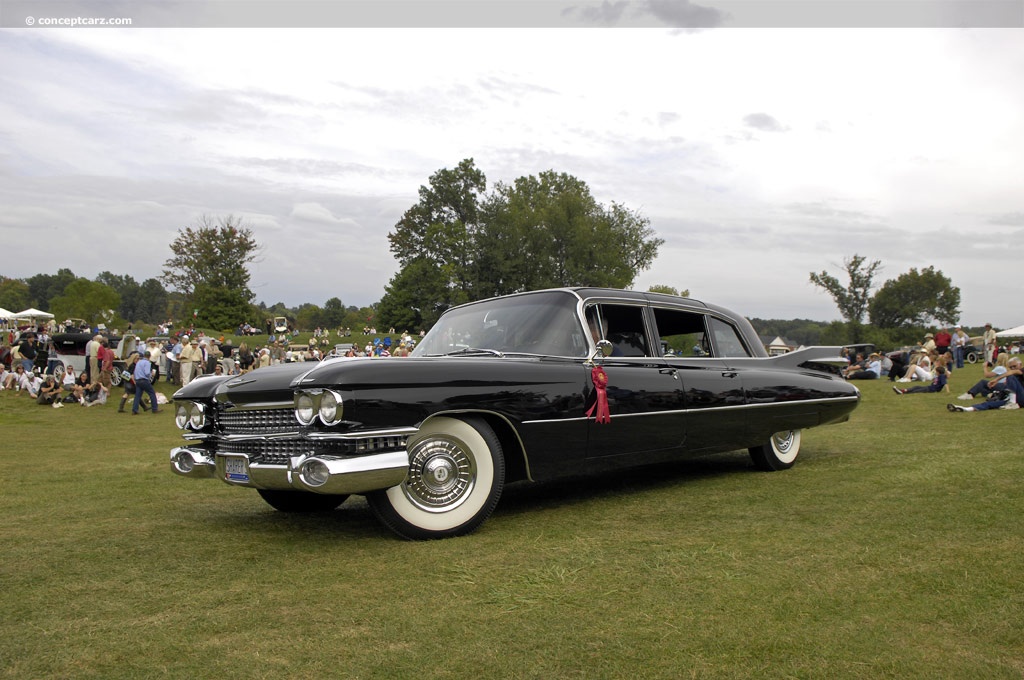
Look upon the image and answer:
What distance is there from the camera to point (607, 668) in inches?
104

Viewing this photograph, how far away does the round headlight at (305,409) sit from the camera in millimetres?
4199

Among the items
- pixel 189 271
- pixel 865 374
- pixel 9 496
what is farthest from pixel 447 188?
pixel 9 496

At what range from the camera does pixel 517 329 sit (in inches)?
220

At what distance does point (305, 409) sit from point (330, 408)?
0.16 meters

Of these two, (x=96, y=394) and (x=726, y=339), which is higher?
(x=726, y=339)

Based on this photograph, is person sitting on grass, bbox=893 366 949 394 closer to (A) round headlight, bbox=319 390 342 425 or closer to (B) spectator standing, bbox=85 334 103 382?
(A) round headlight, bbox=319 390 342 425

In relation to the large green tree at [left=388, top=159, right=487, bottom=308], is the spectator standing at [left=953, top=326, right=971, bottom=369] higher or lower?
lower

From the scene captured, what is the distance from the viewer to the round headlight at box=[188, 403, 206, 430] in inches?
201

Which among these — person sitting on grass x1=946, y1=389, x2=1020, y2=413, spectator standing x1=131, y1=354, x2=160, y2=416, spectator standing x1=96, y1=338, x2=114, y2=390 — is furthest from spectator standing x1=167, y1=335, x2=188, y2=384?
person sitting on grass x1=946, y1=389, x2=1020, y2=413

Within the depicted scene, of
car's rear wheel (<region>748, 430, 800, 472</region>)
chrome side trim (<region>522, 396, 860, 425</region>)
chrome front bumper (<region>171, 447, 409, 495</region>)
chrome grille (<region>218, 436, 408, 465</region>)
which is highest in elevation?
chrome side trim (<region>522, 396, 860, 425</region>)

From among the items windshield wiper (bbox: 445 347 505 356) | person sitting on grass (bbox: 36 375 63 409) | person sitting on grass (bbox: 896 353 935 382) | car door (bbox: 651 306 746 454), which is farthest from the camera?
person sitting on grass (bbox: 896 353 935 382)

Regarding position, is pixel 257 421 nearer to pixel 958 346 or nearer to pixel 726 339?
pixel 726 339

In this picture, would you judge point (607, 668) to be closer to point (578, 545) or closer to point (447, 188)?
point (578, 545)

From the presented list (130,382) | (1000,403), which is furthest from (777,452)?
(130,382)
